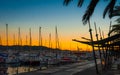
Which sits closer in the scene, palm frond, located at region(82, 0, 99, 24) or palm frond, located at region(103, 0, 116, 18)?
palm frond, located at region(82, 0, 99, 24)

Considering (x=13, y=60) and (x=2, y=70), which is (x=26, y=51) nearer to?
(x=13, y=60)

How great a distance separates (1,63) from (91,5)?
34.7 m

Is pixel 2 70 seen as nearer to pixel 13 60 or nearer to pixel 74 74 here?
pixel 74 74

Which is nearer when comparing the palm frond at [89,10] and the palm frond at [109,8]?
the palm frond at [89,10]

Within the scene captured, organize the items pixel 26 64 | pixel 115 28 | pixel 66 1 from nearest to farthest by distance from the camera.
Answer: pixel 66 1
pixel 115 28
pixel 26 64

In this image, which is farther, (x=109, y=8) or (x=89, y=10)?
(x=109, y=8)

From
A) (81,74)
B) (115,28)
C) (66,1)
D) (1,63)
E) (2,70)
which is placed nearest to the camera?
(66,1)

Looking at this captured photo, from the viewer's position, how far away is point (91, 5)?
13.1 meters

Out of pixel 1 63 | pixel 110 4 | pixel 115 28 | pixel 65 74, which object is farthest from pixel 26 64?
pixel 110 4

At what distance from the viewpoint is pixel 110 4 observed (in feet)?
44.7

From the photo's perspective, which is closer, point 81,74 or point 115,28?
point 115,28

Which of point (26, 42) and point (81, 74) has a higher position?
point (26, 42)

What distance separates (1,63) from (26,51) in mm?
57480

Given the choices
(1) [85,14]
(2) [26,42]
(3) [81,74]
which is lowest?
(3) [81,74]
